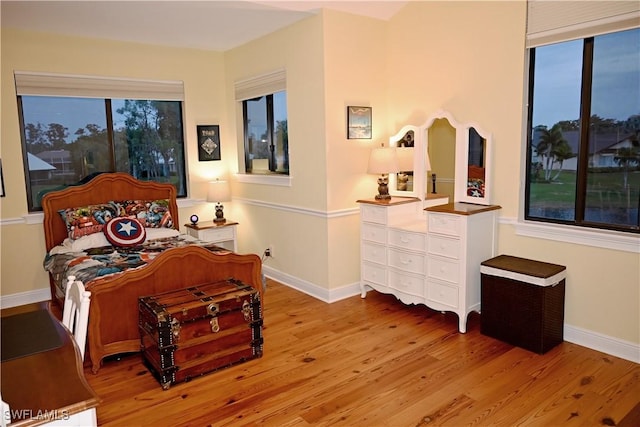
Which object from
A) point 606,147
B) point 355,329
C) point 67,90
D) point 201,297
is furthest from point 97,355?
point 606,147

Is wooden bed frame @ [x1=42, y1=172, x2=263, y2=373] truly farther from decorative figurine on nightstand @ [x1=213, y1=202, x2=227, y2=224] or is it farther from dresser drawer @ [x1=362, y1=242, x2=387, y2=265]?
decorative figurine on nightstand @ [x1=213, y1=202, x2=227, y2=224]

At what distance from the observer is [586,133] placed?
3.21 m

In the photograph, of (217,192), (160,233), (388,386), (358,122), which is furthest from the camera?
(217,192)

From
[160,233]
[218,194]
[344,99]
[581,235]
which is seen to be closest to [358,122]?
[344,99]

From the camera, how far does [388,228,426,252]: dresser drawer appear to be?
3764 millimetres

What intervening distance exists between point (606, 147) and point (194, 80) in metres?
4.13

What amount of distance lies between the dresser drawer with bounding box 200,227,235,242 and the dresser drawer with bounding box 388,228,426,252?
1935 millimetres

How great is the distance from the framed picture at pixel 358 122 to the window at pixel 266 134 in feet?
2.56

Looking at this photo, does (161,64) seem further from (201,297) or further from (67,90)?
(201,297)

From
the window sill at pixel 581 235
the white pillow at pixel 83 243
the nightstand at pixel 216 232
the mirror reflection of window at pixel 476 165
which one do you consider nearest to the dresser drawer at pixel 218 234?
the nightstand at pixel 216 232

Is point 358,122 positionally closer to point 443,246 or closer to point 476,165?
point 476,165

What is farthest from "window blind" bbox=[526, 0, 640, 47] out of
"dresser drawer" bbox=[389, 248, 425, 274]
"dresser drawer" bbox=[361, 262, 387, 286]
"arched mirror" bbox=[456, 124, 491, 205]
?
"dresser drawer" bbox=[361, 262, 387, 286]

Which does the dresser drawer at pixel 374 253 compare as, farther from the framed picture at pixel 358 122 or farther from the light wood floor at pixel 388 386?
the framed picture at pixel 358 122

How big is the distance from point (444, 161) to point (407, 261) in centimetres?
96
